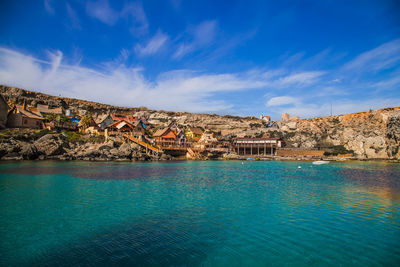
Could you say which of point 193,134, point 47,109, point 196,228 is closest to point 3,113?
point 47,109

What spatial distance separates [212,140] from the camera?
88.4m

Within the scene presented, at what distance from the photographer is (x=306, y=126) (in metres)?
101

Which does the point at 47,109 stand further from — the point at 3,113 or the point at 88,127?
the point at 3,113

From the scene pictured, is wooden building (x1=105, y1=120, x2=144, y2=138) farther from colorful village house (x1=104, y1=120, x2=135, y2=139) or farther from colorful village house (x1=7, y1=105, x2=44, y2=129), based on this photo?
colorful village house (x1=7, y1=105, x2=44, y2=129)

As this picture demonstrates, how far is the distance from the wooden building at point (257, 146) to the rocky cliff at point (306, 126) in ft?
27.6

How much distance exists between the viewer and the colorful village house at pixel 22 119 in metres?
56.8

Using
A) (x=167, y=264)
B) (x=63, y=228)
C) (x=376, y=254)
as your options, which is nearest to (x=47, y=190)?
(x=63, y=228)

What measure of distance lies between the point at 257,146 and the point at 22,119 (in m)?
77.3

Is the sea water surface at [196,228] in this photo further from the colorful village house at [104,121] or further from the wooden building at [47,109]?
the wooden building at [47,109]

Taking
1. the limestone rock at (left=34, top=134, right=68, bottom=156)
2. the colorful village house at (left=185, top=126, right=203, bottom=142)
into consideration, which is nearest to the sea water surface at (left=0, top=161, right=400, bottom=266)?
the limestone rock at (left=34, top=134, right=68, bottom=156)

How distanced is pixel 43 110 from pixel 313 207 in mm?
91100

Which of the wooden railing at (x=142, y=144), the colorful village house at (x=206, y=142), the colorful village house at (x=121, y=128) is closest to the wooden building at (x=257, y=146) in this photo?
the colorful village house at (x=206, y=142)

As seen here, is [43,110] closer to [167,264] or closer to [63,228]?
[63,228]

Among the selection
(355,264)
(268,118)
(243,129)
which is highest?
(268,118)
